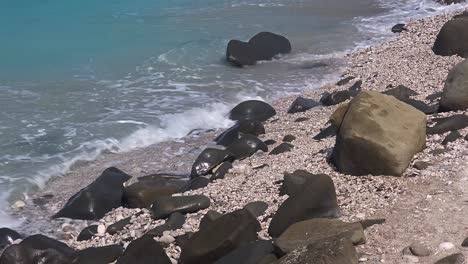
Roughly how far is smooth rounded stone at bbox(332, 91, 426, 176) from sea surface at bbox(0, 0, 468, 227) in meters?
3.89

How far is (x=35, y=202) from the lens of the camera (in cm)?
853

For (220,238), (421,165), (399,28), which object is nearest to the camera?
(220,238)

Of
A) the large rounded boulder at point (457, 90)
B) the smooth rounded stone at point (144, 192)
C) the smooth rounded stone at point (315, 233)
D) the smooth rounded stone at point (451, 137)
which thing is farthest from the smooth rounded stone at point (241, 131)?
the smooth rounded stone at point (315, 233)

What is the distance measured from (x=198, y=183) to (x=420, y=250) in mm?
3325

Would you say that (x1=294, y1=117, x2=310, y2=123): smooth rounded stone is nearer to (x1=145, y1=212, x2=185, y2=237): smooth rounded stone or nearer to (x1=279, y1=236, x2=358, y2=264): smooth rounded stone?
(x1=145, y1=212, x2=185, y2=237): smooth rounded stone

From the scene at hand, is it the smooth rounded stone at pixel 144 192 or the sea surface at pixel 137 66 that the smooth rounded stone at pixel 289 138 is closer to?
the smooth rounded stone at pixel 144 192

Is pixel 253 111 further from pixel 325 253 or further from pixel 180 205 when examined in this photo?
pixel 325 253

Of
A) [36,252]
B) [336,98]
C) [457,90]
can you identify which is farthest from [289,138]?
[36,252]

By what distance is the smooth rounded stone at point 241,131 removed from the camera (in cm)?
973

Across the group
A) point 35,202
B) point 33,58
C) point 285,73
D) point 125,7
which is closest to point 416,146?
point 35,202

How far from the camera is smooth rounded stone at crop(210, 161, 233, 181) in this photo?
319 inches

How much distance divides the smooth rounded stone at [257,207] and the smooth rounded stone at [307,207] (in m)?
0.38

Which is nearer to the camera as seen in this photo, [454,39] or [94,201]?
[94,201]

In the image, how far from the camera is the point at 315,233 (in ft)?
17.1
